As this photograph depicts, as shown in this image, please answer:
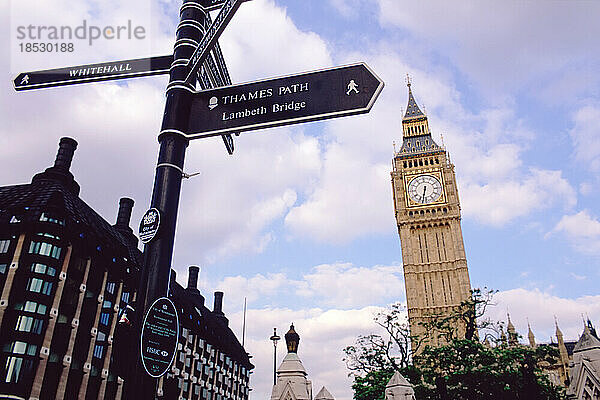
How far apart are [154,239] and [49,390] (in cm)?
3515

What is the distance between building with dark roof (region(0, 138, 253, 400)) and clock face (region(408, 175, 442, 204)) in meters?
44.8

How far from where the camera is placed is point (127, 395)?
355 centimetres

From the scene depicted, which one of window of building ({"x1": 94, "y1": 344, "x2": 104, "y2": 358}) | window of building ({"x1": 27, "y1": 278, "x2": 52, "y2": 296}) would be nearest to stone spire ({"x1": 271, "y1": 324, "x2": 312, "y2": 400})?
window of building ({"x1": 27, "y1": 278, "x2": 52, "y2": 296})

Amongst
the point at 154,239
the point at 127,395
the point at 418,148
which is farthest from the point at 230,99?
the point at 418,148

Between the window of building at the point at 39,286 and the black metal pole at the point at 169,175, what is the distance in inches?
1344

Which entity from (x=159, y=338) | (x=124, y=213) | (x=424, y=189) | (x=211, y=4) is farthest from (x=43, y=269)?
(x=424, y=189)

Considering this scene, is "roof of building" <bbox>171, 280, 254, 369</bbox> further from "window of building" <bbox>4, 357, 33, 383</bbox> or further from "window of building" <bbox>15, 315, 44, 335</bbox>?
"window of building" <bbox>4, 357, 33, 383</bbox>

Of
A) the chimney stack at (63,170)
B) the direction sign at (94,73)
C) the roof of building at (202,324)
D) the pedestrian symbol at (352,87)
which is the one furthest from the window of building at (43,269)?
the pedestrian symbol at (352,87)

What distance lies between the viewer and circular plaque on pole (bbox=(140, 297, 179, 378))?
3.75 metres

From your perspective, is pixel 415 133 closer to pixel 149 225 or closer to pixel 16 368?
pixel 16 368

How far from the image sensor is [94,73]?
5.48m

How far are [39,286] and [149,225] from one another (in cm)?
3469

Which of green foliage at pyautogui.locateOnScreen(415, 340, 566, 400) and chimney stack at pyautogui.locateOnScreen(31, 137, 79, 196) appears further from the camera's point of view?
chimney stack at pyautogui.locateOnScreen(31, 137, 79, 196)

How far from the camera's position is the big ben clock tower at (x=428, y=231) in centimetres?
6625
